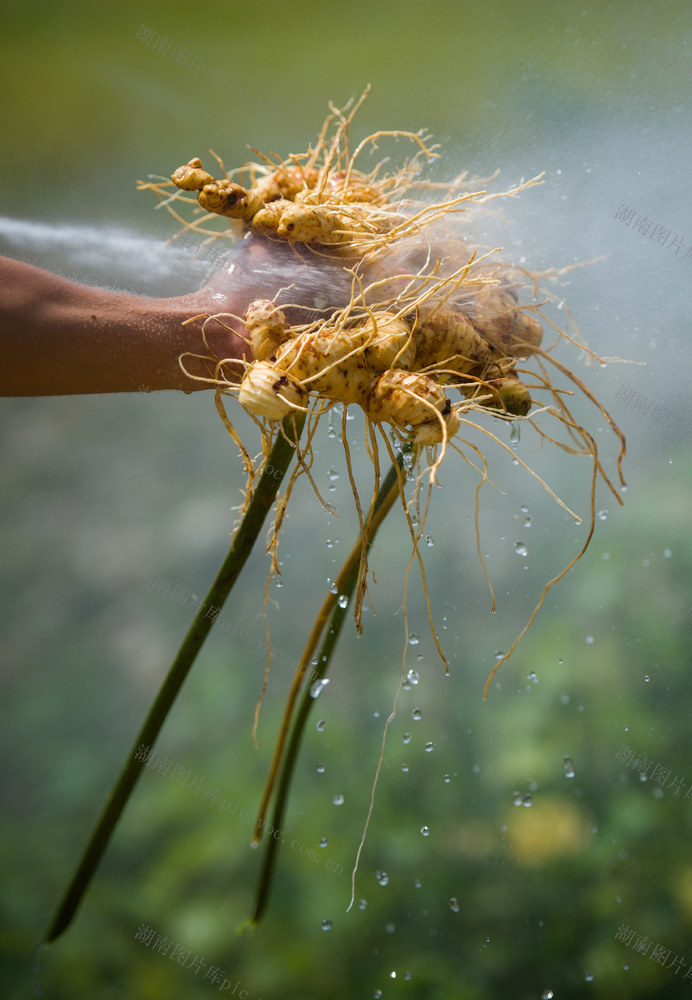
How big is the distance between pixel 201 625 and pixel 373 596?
31 cm

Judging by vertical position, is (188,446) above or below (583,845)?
above

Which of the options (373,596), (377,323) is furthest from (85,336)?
(373,596)

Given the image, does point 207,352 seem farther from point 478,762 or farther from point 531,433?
point 478,762

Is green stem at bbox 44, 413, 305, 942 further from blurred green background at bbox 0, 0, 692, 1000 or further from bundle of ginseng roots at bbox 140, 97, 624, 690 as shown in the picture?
blurred green background at bbox 0, 0, 692, 1000

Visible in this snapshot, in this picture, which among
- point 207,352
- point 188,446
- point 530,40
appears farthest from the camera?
point 188,446

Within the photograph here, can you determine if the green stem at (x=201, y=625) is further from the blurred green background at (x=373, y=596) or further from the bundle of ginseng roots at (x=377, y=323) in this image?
the blurred green background at (x=373, y=596)

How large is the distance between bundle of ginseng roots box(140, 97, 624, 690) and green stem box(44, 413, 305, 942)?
0.04 feet

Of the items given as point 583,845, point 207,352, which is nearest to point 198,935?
point 583,845

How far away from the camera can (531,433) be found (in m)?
0.66

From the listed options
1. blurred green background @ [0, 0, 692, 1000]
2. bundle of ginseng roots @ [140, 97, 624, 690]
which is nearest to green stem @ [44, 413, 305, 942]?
bundle of ginseng roots @ [140, 97, 624, 690]

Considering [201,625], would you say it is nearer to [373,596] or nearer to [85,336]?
[85,336]

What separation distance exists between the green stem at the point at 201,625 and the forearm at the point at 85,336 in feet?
0.20

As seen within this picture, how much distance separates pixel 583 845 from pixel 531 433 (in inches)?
15.2

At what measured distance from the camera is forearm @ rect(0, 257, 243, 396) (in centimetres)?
37
